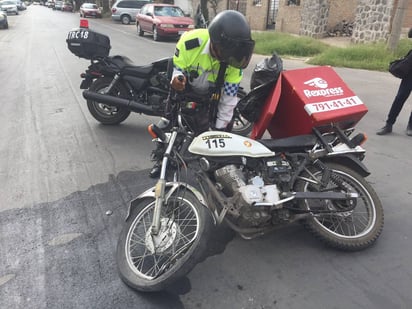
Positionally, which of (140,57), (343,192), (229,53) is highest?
(229,53)

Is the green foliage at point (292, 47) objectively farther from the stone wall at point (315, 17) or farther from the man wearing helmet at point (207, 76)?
the man wearing helmet at point (207, 76)

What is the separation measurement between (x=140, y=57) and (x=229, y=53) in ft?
31.4

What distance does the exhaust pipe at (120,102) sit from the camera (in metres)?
5.49

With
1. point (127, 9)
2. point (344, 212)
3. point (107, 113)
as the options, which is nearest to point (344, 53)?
point (107, 113)

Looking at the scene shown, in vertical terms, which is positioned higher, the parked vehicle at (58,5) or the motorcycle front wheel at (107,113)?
the motorcycle front wheel at (107,113)

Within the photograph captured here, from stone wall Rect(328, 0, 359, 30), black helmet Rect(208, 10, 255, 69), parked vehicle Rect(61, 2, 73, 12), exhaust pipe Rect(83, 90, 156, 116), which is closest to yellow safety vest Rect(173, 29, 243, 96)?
black helmet Rect(208, 10, 255, 69)

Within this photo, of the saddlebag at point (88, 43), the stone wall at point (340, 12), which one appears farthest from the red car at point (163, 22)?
the saddlebag at point (88, 43)

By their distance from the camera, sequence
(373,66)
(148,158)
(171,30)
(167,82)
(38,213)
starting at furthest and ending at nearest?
(171,30) → (373,66) → (167,82) → (148,158) → (38,213)

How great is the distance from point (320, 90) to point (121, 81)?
331 centimetres

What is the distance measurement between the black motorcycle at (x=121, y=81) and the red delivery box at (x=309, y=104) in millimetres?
1861

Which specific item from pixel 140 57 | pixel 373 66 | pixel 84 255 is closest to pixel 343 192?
pixel 84 255

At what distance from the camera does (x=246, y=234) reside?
2.90 m

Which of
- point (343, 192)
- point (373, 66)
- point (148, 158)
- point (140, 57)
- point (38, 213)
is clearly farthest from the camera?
point (140, 57)

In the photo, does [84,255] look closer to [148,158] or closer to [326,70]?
[148,158]
